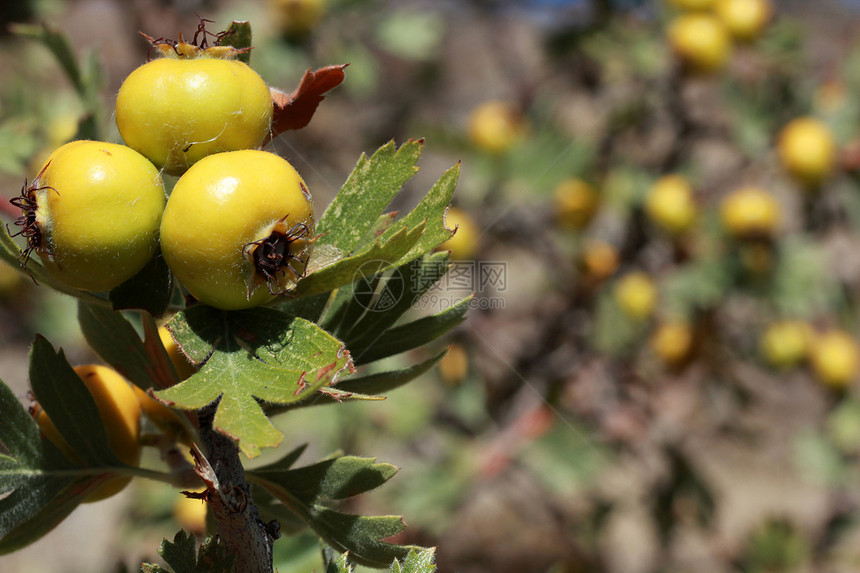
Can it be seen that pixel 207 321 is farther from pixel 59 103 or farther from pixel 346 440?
pixel 346 440

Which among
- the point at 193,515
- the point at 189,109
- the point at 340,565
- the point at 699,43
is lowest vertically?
the point at 193,515

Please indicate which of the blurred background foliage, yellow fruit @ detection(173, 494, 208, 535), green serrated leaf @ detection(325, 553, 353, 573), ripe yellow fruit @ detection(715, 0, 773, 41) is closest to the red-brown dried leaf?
green serrated leaf @ detection(325, 553, 353, 573)

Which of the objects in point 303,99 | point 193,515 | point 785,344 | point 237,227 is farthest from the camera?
point 785,344

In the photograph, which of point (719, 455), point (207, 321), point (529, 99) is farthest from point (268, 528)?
point (719, 455)

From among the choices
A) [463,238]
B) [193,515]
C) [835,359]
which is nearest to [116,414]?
[193,515]

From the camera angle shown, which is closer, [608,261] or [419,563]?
[419,563]

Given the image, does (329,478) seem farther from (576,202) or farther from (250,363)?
(576,202)

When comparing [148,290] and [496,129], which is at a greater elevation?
[148,290]

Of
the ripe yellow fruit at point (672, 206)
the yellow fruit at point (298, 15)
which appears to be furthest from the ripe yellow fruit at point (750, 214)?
the yellow fruit at point (298, 15)
